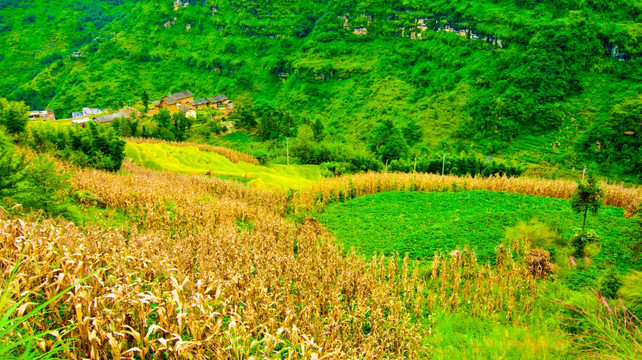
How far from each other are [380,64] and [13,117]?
56340mm

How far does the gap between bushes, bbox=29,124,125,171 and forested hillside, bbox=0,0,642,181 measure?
112 ft

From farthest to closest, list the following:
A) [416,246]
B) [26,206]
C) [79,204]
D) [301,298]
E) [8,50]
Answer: [8,50] < [416,246] < [79,204] < [26,206] < [301,298]

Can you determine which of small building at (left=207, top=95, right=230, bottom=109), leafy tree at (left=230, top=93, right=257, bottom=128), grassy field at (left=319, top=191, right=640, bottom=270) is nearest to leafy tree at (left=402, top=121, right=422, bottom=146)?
leafy tree at (left=230, top=93, right=257, bottom=128)

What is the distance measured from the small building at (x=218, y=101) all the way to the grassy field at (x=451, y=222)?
55659mm

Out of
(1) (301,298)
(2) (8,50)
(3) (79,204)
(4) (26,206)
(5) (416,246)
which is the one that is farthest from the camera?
(2) (8,50)

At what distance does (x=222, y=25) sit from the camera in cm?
8638

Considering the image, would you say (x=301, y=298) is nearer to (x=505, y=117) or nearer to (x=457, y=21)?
(x=505, y=117)

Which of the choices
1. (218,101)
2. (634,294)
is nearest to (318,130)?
(218,101)

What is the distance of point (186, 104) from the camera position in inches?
2430

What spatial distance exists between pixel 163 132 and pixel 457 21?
47078 millimetres

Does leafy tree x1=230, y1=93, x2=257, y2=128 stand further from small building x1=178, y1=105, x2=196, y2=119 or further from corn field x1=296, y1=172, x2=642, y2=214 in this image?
corn field x1=296, y1=172, x2=642, y2=214

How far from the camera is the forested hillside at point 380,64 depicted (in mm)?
40344

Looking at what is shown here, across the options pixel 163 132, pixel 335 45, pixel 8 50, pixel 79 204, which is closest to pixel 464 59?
pixel 335 45

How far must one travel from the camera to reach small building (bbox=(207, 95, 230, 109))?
213 ft
